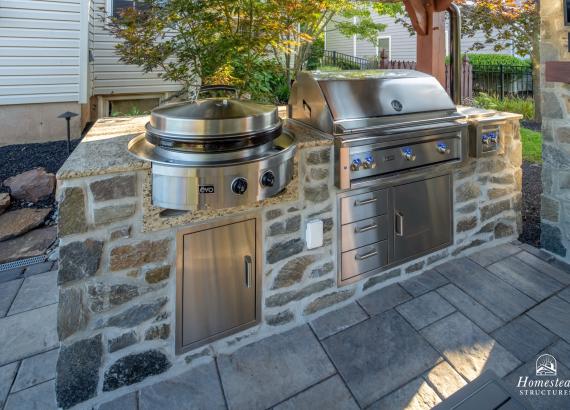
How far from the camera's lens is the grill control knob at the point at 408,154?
88.9 inches

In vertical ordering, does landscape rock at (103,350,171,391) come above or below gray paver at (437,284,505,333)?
below

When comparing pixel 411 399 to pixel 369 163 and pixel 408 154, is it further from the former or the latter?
pixel 408 154

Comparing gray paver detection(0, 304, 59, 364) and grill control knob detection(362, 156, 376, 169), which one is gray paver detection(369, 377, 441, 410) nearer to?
grill control knob detection(362, 156, 376, 169)

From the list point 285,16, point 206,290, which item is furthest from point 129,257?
point 285,16

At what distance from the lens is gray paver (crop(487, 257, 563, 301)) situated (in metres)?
2.42

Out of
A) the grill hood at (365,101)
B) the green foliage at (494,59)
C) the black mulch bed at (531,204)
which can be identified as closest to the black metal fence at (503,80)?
the green foliage at (494,59)

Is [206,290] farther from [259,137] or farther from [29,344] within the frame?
[29,344]

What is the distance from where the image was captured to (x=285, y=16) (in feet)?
15.3

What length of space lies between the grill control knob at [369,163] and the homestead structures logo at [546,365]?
4.30 ft

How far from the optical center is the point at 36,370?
1888 mm

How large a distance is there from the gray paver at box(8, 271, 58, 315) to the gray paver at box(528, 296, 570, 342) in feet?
10.1

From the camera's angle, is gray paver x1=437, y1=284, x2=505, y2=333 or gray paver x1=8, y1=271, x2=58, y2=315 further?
gray paver x1=8, y1=271, x2=58, y2=315

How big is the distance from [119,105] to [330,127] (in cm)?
648

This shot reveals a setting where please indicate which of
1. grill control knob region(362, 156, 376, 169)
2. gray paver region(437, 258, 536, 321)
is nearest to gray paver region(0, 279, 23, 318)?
grill control knob region(362, 156, 376, 169)
